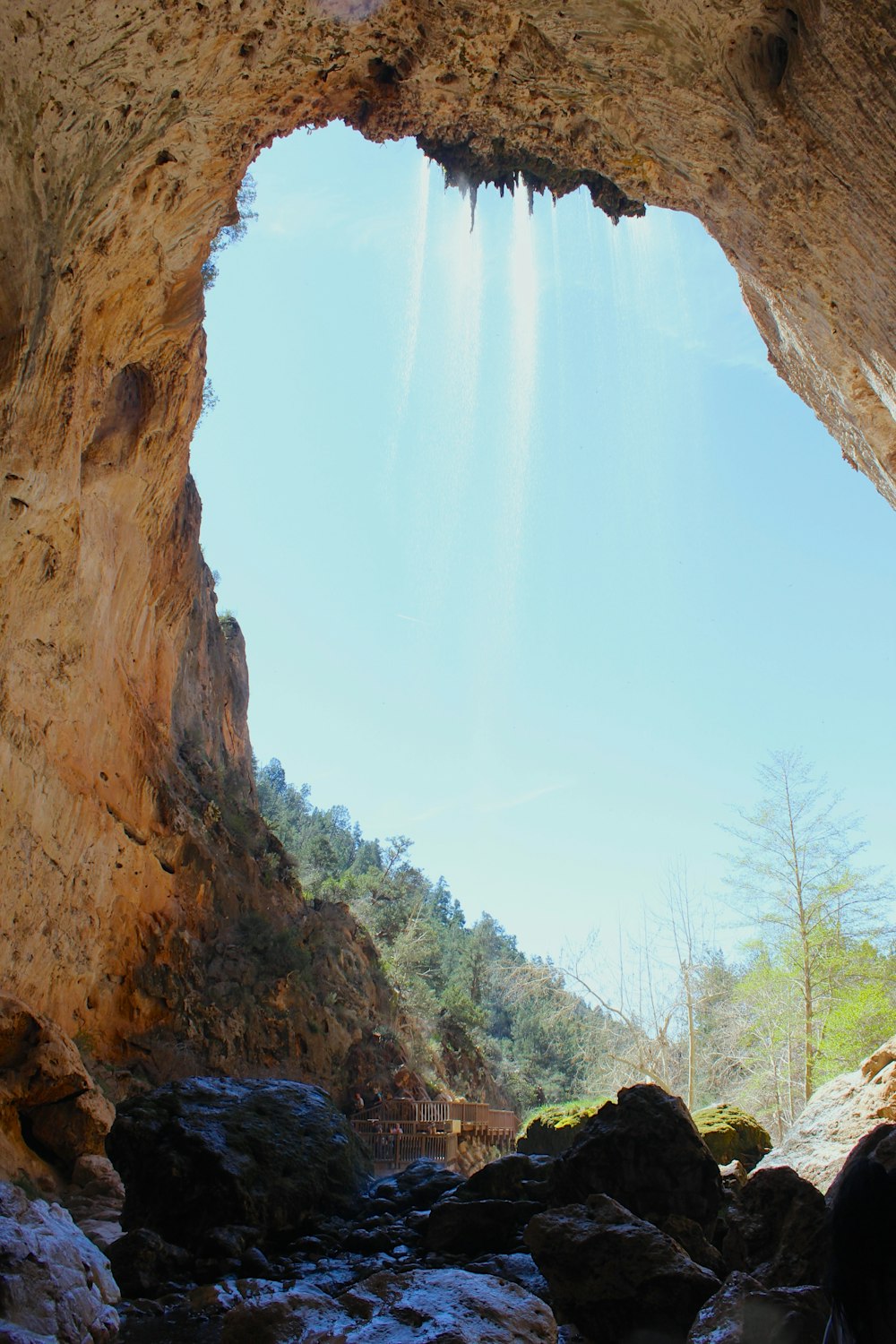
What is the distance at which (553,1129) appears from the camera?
12.2 meters

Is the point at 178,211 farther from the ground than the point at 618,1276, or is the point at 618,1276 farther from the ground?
the point at 178,211

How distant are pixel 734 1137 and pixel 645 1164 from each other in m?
5.18

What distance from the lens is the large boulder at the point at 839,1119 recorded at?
22.2 ft

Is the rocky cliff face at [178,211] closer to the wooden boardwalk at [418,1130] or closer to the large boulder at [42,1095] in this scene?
the large boulder at [42,1095]

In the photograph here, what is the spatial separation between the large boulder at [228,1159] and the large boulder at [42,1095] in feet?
4.04

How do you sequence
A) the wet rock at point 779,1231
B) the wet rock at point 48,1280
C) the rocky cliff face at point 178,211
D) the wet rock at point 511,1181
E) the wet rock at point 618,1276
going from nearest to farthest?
the wet rock at point 48,1280 → the wet rock at point 618,1276 → the wet rock at point 779,1231 → the rocky cliff face at point 178,211 → the wet rock at point 511,1181

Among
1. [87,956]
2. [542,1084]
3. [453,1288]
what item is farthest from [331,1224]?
[542,1084]

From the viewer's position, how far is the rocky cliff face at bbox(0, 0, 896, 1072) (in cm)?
705

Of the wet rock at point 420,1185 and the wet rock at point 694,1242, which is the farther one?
the wet rock at point 420,1185

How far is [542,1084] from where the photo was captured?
38562 mm

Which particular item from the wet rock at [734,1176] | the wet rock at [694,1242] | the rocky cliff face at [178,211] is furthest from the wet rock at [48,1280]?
the wet rock at [734,1176]

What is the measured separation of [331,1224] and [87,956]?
6.47 meters

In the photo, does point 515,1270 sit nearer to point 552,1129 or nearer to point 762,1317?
point 762,1317

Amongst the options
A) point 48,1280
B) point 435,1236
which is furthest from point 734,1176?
point 48,1280
